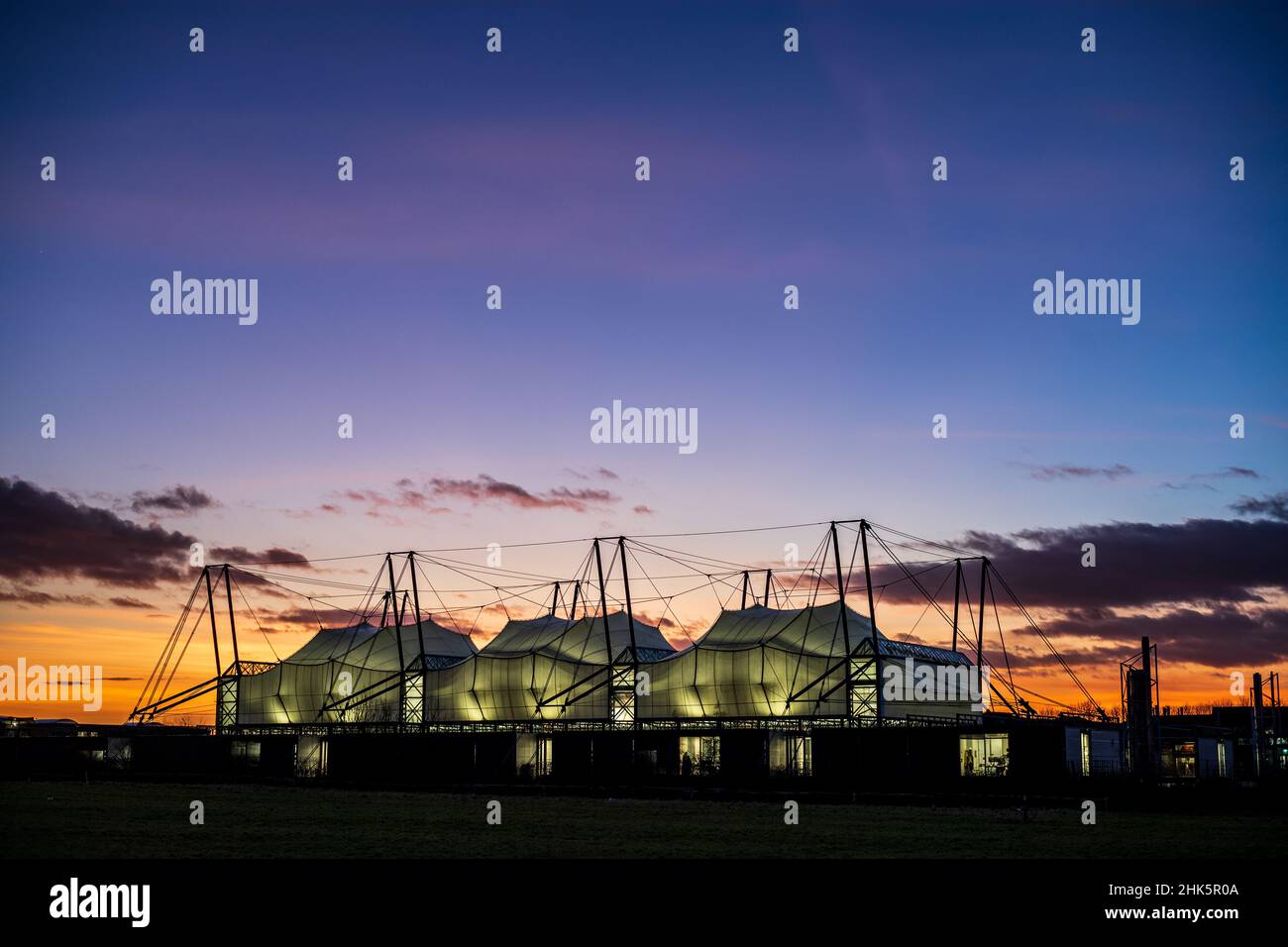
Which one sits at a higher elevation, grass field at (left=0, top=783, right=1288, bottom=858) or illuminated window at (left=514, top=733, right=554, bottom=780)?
grass field at (left=0, top=783, right=1288, bottom=858)

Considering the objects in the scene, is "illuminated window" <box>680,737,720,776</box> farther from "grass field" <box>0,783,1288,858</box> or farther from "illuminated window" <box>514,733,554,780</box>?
"grass field" <box>0,783,1288,858</box>

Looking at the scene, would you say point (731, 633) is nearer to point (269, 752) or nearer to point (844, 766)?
point (844, 766)

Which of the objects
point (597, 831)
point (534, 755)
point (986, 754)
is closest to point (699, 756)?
point (534, 755)

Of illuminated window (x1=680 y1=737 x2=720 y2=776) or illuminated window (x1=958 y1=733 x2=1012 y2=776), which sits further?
illuminated window (x1=680 y1=737 x2=720 y2=776)

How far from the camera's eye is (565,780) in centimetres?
7625

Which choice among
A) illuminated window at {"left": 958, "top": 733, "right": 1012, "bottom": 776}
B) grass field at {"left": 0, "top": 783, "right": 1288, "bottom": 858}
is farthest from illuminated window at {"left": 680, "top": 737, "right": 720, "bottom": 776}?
grass field at {"left": 0, "top": 783, "right": 1288, "bottom": 858}

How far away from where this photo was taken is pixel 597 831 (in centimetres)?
3766

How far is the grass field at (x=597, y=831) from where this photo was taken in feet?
101

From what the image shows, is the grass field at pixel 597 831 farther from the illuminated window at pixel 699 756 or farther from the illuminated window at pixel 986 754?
the illuminated window at pixel 699 756

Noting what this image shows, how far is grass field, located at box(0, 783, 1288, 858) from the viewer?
1211 inches
